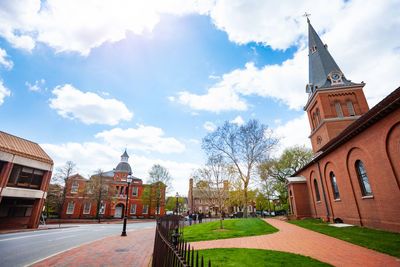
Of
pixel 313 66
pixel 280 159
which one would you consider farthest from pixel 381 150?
pixel 280 159

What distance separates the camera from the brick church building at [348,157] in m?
10.1

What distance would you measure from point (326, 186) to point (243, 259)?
15.6 meters

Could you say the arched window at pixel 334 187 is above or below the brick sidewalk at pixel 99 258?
above

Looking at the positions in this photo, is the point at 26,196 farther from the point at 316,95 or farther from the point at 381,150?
the point at 316,95

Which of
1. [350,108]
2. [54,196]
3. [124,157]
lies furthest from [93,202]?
[350,108]

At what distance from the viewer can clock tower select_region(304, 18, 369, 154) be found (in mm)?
21866

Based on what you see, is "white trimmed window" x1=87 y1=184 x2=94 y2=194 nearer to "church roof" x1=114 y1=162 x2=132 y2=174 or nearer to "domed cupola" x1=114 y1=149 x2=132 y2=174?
"domed cupola" x1=114 y1=149 x2=132 y2=174

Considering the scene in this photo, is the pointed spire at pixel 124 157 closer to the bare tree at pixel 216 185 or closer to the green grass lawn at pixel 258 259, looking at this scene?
the bare tree at pixel 216 185

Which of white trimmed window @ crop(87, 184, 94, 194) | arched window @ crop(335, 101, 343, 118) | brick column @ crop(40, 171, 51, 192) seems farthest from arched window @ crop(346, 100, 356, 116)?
white trimmed window @ crop(87, 184, 94, 194)

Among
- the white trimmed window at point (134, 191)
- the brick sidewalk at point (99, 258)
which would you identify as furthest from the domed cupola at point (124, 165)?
the brick sidewalk at point (99, 258)

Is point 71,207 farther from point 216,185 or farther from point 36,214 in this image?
point 216,185

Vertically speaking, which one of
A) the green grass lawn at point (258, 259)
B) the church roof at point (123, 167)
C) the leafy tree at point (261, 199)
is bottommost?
the green grass lawn at point (258, 259)

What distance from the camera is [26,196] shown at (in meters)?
21.5

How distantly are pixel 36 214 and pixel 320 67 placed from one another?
40.7m
